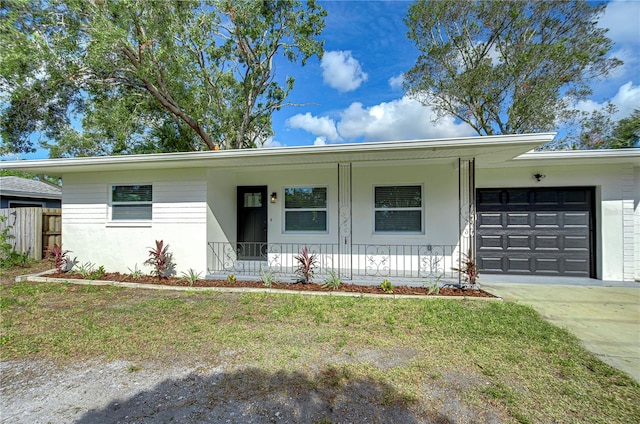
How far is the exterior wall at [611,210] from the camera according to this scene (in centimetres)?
596

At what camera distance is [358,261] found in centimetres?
→ 675

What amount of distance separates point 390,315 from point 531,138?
3488 millimetres

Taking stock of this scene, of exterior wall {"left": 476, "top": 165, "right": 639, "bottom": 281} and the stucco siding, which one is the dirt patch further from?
the stucco siding

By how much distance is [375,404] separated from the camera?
2.22 metres

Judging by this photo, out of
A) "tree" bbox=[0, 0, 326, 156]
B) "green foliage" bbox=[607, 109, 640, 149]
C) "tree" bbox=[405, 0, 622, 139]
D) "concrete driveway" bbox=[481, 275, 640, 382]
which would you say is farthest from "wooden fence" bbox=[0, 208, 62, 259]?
"green foliage" bbox=[607, 109, 640, 149]

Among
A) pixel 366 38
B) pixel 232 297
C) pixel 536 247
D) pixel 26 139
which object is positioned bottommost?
pixel 232 297

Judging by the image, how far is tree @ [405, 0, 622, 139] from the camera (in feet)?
33.9

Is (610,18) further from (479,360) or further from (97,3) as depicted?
(97,3)

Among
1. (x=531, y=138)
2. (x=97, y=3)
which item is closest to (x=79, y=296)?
(x=531, y=138)

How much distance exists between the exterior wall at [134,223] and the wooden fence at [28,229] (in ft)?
7.80

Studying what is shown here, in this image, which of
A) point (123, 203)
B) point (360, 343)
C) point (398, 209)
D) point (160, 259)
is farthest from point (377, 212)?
point (123, 203)

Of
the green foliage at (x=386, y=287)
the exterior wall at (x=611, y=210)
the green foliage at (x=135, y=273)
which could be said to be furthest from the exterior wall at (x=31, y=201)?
the exterior wall at (x=611, y=210)

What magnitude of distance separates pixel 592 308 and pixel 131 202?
31.5 feet

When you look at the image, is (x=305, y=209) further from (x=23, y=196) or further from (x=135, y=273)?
(x=23, y=196)
